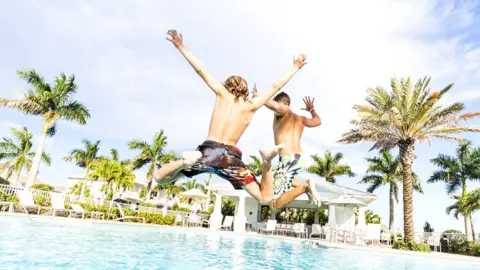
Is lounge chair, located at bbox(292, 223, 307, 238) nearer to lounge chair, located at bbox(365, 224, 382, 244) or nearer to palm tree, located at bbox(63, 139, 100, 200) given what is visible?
lounge chair, located at bbox(365, 224, 382, 244)

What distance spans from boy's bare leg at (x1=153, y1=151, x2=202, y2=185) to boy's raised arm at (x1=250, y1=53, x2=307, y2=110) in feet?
2.90

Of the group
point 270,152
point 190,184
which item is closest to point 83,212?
point 270,152

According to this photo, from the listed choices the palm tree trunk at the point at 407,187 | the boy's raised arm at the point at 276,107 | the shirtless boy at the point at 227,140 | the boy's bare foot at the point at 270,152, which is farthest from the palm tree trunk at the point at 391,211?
the boy's bare foot at the point at 270,152

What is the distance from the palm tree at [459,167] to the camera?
31.5m

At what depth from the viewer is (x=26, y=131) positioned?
43.2 meters

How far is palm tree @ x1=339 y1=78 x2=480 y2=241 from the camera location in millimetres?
19938

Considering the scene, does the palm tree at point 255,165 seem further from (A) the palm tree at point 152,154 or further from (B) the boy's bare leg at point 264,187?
(B) the boy's bare leg at point 264,187

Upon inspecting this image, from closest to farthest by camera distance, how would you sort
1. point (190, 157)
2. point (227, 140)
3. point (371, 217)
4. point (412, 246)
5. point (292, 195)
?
point (190, 157) < point (227, 140) < point (292, 195) < point (412, 246) < point (371, 217)

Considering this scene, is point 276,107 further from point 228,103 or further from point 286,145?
point 228,103

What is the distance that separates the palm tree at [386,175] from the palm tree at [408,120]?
17.9 m

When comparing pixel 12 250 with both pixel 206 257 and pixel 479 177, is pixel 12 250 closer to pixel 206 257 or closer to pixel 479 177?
pixel 206 257

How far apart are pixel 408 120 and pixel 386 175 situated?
771 inches

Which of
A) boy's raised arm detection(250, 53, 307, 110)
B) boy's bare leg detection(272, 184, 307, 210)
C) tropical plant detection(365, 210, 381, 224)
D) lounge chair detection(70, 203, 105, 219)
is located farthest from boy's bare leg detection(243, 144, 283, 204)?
tropical plant detection(365, 210, 381, 224)

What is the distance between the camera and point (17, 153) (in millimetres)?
42250
